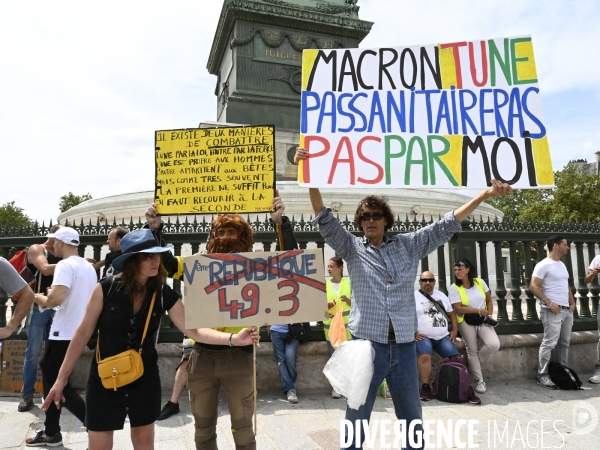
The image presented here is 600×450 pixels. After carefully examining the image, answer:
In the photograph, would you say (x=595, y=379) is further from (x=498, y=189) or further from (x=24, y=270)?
(x=24, y=270)

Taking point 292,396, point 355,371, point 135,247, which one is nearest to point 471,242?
point 292,396

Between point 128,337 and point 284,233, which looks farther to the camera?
point 284,233

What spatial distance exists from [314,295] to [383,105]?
1.97m

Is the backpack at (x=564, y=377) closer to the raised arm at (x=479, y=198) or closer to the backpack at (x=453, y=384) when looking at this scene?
the backpack at (x=453, y=384)

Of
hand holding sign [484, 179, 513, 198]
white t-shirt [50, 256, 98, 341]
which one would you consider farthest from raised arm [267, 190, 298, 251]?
white t-shirt [50, 256, 98, 341]

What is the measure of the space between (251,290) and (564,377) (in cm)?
531

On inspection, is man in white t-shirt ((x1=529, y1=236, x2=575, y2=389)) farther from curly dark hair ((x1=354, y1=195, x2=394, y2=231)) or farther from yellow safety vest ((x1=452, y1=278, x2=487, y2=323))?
curly dark hair ((x1=354, y1=195, x2=394, y2=231))

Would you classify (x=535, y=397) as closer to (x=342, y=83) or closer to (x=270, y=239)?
(x=270, y=239)

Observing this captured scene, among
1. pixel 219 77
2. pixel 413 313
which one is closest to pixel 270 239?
pixel 413 313

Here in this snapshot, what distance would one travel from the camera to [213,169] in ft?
13.5

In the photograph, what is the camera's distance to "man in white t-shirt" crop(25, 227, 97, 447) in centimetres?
419

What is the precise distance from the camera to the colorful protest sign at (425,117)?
12.7 feet

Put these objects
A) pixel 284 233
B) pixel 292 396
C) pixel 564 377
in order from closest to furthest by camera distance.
A: pixel 284 233 → pixel 292 396 → pixel 564 377

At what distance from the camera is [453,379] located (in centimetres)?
565
